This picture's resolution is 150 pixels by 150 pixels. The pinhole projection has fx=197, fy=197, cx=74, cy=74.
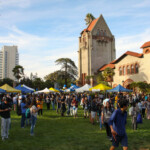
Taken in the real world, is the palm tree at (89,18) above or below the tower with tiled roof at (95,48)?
above

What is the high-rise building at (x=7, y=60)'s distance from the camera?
193000 mm

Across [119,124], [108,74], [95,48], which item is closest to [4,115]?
[119,124]

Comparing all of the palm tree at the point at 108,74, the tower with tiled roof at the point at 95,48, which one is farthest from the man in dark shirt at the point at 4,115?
the tower with tiled roof at the point at 95,48

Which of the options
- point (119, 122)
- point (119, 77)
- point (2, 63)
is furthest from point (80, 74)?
point (2, 63)

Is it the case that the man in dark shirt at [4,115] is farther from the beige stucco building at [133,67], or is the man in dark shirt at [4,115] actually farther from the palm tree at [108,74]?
the palm tree at [108,74]

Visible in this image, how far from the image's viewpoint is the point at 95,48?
61219mm

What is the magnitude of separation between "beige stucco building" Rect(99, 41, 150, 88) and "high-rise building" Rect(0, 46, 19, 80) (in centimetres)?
16502

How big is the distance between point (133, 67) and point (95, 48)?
21.7 m

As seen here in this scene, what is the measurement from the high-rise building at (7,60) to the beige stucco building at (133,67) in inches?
6497

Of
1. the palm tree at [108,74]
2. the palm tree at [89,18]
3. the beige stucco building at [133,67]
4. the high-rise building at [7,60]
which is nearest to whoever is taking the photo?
the beige stucco building at [133,67]

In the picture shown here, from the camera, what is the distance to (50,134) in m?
9.62

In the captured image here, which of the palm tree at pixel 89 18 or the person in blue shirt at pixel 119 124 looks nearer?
the person in blue shirt at pixel 119 124

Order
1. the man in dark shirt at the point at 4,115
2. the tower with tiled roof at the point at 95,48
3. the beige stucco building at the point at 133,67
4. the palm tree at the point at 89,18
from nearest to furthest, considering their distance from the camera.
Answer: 1. the man in dark shirt at the point at 4,115
2. the beige stucco building at the point at 133,67
3. the tower with tiled roof at the point at 95,48
4. the palm tree at the point at 89,18

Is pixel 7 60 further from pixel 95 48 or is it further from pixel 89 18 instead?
pixel 95 48
